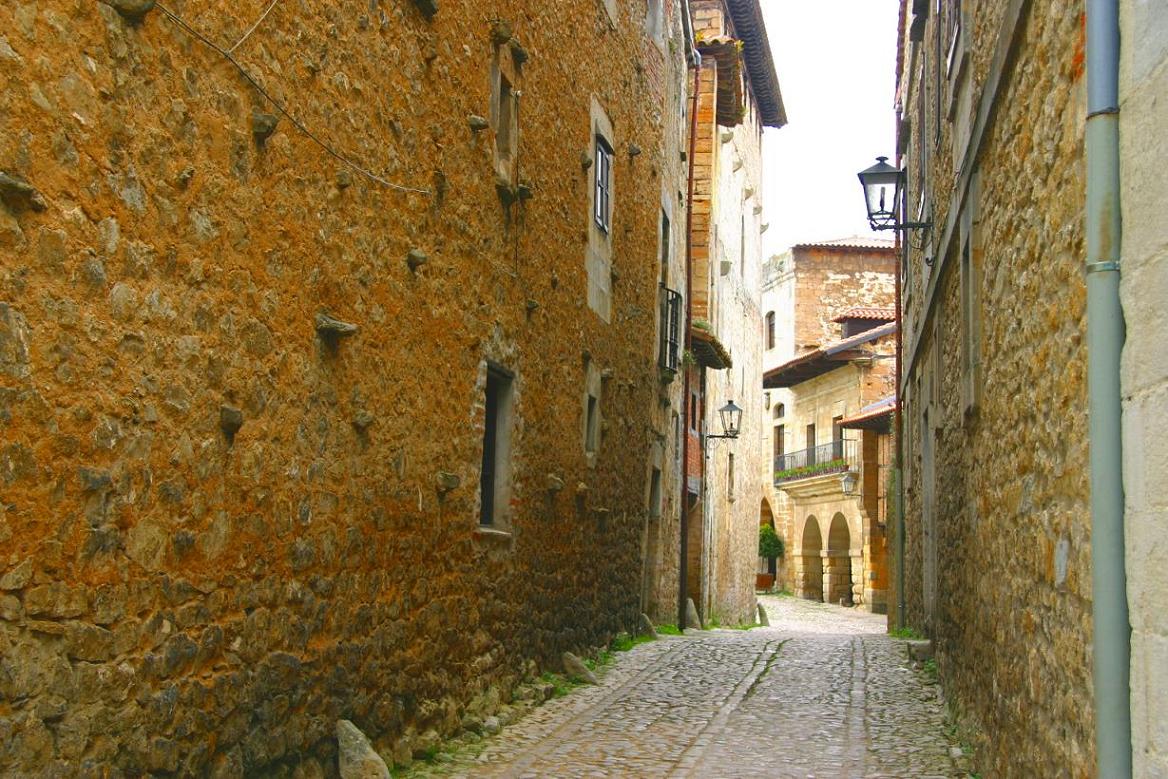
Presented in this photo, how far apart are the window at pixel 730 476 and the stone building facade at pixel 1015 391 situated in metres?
14.6

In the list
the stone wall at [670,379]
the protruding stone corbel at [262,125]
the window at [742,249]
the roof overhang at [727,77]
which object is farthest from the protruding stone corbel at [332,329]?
the window at [742,249]

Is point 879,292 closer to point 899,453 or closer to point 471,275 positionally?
point 899,453

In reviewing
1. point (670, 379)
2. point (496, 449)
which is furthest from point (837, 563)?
point (496, 449)

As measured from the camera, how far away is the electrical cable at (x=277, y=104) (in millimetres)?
4805

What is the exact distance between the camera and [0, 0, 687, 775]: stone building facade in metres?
4.07

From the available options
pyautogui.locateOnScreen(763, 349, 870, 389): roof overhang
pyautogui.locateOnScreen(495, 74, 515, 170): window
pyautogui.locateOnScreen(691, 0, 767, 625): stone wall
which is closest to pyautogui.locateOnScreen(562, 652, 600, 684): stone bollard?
pyautogui.locateOnScreen(495, 74, 515, 170): window

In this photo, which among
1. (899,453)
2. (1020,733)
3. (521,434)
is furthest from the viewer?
(899,453)

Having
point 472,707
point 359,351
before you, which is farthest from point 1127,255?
point 472,707

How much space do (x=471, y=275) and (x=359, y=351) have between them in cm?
190

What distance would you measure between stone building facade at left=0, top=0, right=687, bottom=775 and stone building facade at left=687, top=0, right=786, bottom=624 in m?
10.1

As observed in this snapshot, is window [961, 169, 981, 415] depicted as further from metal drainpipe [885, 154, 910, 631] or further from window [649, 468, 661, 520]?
metal drainpipe [885, 154, 910, 631]

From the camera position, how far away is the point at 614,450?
13.0m

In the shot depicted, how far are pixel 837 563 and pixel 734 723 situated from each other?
32776mm

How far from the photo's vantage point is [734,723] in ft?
28.9
